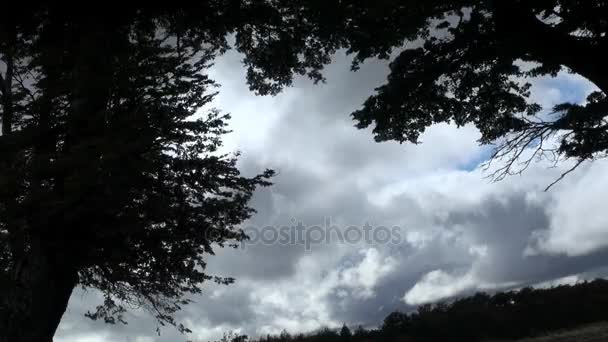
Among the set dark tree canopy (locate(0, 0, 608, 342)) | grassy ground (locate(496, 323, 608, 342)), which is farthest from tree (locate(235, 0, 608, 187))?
grassy ground (locate(496, 323, 608, 342))

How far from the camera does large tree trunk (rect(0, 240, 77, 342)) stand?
7.98m

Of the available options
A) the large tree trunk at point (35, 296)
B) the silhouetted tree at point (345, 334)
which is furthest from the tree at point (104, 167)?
the silhouetted tree at point (345, 334)

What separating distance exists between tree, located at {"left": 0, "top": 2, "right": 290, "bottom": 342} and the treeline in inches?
222

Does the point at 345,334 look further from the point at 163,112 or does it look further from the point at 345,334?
the point at 163,112

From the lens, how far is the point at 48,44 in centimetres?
1138

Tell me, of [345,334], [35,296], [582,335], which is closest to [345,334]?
[345,334]

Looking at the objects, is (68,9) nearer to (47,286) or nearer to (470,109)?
(47,286)

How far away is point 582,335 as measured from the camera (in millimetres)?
13641

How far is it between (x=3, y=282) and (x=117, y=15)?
6.24m

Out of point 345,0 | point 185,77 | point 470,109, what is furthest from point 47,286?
point 470,109

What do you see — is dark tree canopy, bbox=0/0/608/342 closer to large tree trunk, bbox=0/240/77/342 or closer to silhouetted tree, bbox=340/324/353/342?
Result: large tree trunk, bbox=0/240/77/342

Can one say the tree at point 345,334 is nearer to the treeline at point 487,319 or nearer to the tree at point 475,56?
the treeline at point 487,319

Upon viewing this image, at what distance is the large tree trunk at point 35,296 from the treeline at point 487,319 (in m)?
7.29

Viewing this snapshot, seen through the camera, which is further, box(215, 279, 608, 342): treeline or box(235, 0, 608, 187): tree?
Answer: box(215, 279, 608, 342): treeline
